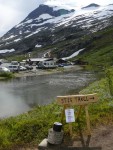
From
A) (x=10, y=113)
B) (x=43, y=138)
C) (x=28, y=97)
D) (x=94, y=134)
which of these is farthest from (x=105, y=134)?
(x=28, y=97)

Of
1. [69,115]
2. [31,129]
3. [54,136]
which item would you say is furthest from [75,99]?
[31,129]

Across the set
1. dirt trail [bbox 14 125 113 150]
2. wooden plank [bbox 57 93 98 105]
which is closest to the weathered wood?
dirt trail [bbox 14 125 113 150]

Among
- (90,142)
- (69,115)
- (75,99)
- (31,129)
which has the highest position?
(75,99)

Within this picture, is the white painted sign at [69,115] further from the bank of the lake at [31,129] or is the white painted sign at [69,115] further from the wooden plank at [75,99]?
the bank of the lake at [31,129]

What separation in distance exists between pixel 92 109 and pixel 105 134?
6214 millimetres

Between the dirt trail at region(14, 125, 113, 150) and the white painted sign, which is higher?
the white painted sign

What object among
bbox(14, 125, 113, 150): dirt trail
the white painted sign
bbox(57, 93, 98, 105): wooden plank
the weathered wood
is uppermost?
bbox(57, 93, 98, 105): wooden plank

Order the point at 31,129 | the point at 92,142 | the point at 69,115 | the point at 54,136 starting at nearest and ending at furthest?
the point at 54,136, the point at 92,142, the point at 69,115, the point at 31,129

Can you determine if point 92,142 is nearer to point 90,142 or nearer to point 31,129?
point 90,142

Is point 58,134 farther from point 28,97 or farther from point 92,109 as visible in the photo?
point 28,97

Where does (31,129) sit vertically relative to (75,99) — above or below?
below

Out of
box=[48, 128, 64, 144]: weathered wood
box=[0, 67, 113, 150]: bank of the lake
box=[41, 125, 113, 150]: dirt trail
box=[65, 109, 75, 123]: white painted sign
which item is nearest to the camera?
box=[41, 125, 113, 150]: dirt trail

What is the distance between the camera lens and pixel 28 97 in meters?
53.7

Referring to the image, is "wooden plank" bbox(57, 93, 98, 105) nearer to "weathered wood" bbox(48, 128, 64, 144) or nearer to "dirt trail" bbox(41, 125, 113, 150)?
"weathered wood" bbox(48, 128, 64, 144)
